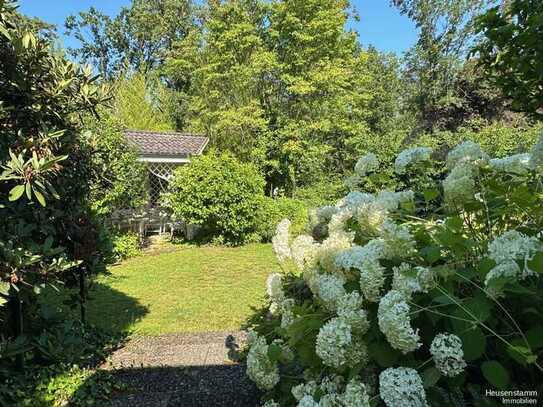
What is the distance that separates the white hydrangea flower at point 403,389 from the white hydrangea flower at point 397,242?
1.48 feet

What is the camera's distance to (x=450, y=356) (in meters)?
1.16

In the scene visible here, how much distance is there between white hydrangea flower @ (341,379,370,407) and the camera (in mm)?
1317

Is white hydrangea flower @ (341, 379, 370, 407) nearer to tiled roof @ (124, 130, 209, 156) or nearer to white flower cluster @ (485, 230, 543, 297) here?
white flower cluster @ (485, 230, 543, 297)

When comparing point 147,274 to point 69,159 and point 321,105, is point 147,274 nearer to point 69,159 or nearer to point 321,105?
point 69,159

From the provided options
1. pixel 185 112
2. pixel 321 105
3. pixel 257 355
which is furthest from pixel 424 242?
pixel 185 112

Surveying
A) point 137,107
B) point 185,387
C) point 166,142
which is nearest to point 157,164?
point 166,142

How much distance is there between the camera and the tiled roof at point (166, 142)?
12.9m

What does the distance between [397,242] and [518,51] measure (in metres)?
1.41

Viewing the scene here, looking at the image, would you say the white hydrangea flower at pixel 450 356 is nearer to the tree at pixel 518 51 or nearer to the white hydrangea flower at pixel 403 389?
the white hydrangea flower at pixel 403 389

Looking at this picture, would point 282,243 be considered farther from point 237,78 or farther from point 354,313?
point 237,78

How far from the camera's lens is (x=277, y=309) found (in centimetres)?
235

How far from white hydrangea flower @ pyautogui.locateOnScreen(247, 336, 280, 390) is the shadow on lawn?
87 centimetres

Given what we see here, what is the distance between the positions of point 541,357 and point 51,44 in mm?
3847

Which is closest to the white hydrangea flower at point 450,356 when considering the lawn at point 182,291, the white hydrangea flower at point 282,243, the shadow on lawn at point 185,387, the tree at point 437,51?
the white hydrangea flower at point 282,243
